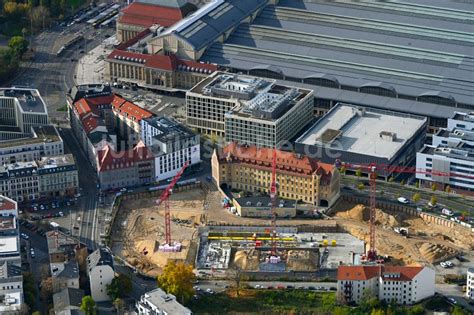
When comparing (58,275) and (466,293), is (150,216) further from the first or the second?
(466,293)

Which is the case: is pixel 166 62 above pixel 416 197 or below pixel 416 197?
above

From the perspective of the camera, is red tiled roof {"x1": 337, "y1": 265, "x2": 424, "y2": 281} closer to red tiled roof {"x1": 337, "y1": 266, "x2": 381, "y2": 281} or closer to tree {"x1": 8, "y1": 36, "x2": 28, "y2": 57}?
red tiled roof {"x1": 337, "y1": 266, "x2": 381, "y2": 281}

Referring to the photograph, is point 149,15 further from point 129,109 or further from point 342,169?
point 342,169

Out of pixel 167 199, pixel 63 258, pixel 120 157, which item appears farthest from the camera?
pixel 120 157

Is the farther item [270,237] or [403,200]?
[403,200]

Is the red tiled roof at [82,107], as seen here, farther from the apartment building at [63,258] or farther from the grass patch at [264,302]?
the grass patch at [264,302]

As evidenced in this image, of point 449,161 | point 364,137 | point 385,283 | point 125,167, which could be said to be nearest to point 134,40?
point 125,167

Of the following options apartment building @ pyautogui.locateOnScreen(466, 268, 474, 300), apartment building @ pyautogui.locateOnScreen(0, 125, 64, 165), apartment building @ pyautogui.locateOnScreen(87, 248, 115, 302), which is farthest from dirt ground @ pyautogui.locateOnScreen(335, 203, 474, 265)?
apartment building @ pyautogui.locateOnScreen(0, 125, 64, 165)

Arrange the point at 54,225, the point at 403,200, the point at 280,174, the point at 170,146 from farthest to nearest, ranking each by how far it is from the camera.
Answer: the point at 170,146 → the point at 403,200 → the point at 280,174 → the point at 54,225
